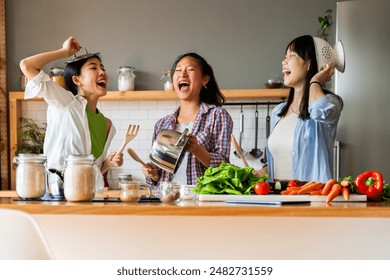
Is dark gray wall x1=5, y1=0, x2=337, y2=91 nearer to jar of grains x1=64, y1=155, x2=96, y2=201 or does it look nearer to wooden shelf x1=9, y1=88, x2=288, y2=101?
wooden shelf x1=9, y1=88, x2=288, y2=101

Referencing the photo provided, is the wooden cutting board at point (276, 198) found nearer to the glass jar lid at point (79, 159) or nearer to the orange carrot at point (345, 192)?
the orange carrot at point (345, 192)

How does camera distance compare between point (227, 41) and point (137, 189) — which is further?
point (227, 41)

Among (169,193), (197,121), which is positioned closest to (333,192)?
(169,193)

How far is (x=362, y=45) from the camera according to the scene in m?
4.65

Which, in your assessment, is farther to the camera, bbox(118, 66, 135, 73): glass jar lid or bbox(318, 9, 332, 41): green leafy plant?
bbox(118, 66, 135, 73): glass jar lid

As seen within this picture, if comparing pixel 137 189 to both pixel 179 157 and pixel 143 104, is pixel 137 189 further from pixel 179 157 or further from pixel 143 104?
pixel 143 104

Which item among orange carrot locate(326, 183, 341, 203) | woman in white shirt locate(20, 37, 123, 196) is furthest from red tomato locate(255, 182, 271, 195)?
woman in white shirt locate(20, 37, 123, 196)

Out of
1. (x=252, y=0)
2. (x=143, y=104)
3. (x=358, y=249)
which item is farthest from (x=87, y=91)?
(x=252, y=0)

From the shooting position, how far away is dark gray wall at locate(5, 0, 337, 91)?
206 inches

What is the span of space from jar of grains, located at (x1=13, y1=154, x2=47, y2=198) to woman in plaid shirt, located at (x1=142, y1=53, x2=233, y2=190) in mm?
832

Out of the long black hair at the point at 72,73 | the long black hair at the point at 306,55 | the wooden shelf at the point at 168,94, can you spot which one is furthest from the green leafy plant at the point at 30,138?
the long black hair at the point at 306,55

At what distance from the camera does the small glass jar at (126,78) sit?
17.0 ft

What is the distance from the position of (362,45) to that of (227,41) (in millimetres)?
1239

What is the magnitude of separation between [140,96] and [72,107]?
2.25m
